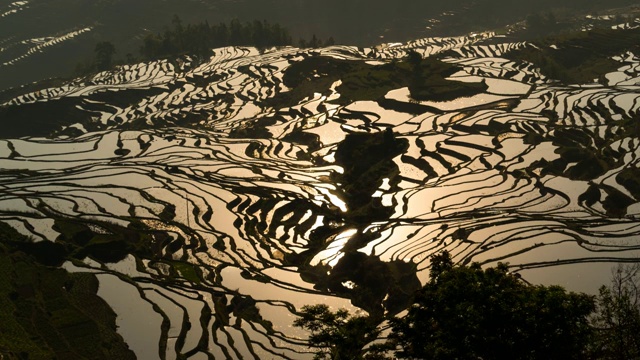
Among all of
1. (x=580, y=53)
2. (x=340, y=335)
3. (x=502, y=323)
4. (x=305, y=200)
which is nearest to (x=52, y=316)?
(x=340, y=335)

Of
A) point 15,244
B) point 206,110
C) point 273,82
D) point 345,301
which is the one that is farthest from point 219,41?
point 345,301

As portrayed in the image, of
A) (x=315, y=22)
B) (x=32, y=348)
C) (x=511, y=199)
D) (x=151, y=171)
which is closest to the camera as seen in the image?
(x=32, y=348)

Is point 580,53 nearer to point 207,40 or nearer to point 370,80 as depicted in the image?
point 370,80

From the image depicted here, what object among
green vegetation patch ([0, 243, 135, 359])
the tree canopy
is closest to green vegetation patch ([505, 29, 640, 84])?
the tree canopy

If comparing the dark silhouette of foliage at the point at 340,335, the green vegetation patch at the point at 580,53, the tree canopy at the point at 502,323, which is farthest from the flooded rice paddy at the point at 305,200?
the tree canopy at the point at 502,323

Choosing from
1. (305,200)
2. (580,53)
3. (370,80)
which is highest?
(580,53)

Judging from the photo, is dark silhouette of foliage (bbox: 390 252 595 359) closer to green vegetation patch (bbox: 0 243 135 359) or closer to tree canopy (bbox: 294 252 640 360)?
tree canopy (bbox: 294 252 640 360)

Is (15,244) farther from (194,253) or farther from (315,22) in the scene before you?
(315,22)

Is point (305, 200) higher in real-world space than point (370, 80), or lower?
lower
